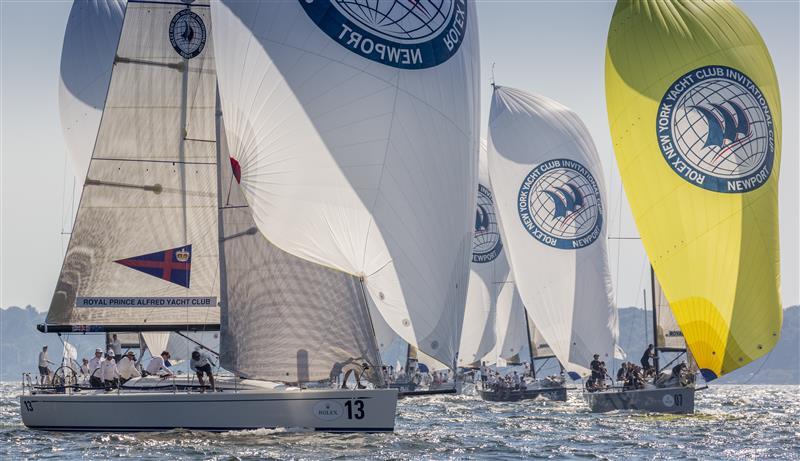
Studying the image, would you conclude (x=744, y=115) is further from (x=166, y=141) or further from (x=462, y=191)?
(x=166, y=141)

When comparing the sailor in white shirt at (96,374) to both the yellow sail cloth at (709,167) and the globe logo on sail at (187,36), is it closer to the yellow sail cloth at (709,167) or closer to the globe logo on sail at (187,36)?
the globe logo on sail at (187,36)

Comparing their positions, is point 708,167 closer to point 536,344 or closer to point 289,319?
point 289,319

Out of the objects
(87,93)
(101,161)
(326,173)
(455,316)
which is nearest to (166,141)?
(101,161)

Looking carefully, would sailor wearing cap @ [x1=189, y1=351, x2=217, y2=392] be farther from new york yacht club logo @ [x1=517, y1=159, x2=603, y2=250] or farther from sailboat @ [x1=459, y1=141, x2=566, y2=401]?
sailboat @ [x1=459, y1=141, x2=566, y2=401]

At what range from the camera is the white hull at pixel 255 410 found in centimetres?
2027

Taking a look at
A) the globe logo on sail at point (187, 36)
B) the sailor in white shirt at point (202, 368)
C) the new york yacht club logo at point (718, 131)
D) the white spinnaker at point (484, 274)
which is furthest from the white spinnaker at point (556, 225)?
the sailor in white shirt at point (202, 368)

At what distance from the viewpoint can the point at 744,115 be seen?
27.1 m

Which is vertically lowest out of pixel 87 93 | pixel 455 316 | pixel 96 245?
pixel 455 316

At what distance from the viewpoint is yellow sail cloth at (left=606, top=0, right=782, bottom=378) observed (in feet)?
88.0

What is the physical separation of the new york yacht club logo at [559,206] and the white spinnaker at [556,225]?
4cm

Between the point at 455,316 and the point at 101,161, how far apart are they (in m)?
7.91

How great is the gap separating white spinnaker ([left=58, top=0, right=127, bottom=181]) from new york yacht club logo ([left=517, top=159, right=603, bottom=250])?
49.9ft

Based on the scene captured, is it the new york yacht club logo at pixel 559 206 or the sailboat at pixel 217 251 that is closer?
the sailboat at pixel 217 251

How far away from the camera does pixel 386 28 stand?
20.7 m
